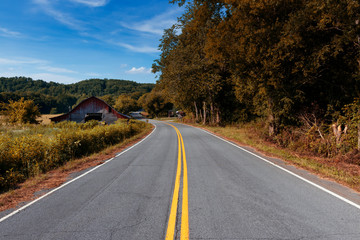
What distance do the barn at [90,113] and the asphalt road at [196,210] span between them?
1088 inches

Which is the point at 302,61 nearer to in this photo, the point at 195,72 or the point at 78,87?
the point at 195,72

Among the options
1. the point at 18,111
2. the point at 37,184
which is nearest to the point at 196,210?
the point at 37,184

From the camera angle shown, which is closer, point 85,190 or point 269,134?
point 85,190

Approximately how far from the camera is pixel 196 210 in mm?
3789

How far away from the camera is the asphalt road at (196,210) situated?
10.1ft

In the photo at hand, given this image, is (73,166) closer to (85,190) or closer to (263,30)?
(85,190)

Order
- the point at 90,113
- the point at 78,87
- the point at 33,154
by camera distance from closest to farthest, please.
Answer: the point at 33,154 → the point at 90,113 → the point at 78,87

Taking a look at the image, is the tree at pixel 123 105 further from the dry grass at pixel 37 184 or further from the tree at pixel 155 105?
the dry grass at pixel 37 184

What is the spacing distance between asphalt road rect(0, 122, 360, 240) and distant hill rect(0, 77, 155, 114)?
120 m

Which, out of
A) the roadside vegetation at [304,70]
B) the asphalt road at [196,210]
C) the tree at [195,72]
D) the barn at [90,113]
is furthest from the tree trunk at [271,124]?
the barn at [90,113]

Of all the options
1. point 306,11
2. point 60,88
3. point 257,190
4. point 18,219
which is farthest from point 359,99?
point 60,88

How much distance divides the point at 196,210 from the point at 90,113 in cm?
3251

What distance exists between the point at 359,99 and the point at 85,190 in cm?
1263

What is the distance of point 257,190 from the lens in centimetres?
488
